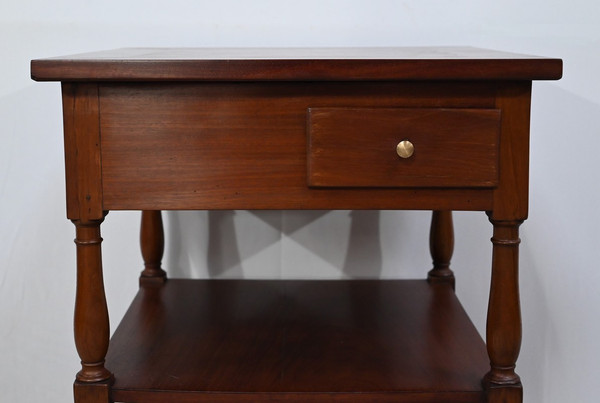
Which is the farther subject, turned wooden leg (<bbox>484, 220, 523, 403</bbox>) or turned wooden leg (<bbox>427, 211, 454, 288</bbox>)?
turned wooden leg (<bbox>427, 211, 454, 288</bbox>)

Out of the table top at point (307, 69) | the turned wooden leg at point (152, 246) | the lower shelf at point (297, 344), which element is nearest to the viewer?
the table top at point (307, 69)

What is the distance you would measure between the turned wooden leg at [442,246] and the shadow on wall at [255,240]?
15cm

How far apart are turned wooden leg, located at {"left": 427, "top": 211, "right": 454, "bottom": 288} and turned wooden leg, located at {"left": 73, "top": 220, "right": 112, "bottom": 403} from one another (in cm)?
69

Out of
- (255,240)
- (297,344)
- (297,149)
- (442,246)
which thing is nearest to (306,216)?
(255,240)

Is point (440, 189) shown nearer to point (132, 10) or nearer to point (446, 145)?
point (446, 145)

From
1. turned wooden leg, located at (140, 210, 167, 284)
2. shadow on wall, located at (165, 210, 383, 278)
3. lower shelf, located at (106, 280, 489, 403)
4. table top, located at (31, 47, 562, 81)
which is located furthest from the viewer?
shadow on wall, located at (165, 210, 383, 278)

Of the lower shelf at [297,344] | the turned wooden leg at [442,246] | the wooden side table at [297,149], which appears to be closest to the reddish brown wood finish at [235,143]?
the wooden side table at [297,149]

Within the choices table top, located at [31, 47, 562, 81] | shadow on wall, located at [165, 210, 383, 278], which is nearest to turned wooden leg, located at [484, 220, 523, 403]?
table top, located at [31, 47, 562, 81]

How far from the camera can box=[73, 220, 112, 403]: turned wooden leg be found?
115 cm

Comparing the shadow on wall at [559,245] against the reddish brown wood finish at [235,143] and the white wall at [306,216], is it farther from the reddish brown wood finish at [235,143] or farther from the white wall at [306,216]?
the reddish brown wood finish at [235,143]

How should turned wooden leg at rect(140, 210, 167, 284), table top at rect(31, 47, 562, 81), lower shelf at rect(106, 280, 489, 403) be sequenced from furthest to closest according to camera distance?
1. turned wooden leg at rect(140, 210, 167, 284)
2. lower shelf at rect(106, 280, 489, 403)
3. table top at rect(31, 47, 562, 81)

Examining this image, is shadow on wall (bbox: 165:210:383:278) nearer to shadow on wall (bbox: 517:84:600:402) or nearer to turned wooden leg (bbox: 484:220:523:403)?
shadow on wall (bbox: 517:84:600:402)

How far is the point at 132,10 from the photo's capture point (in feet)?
5.65

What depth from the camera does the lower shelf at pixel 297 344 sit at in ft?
3.97
